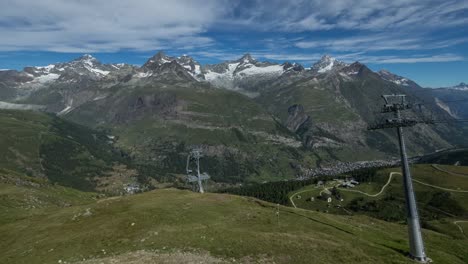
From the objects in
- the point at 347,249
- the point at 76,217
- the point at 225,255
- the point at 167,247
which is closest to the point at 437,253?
the point at 347,249

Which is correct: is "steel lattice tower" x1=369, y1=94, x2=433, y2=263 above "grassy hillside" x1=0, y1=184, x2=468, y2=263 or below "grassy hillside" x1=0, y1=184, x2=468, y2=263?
above

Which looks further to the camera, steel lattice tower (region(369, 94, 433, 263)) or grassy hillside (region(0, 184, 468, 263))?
steel lattice tower (region(369, 94, 433, 263))

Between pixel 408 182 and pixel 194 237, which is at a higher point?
pixel 408 182

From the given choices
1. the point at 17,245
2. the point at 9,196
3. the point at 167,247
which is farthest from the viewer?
the point at 9,196

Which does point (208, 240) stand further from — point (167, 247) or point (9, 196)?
point (9, 196)

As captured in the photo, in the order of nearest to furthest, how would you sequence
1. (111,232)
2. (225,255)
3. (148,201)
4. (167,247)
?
(225,255)
(167,247)
(111,232)
(148,201)

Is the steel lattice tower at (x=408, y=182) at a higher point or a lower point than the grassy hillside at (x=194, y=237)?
higher

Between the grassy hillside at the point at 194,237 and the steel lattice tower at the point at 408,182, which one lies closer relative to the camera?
the grassy hillside at the point at 194,237

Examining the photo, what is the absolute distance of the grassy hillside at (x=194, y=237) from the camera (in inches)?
2290

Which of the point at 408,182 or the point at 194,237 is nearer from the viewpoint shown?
the point at 194,237

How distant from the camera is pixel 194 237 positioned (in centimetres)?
6456

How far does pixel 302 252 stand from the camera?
5834 cm

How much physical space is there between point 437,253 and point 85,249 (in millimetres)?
62908

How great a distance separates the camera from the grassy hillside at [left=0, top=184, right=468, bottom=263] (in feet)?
191
